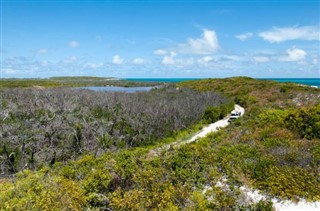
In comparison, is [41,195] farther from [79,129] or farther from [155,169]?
[79,129]

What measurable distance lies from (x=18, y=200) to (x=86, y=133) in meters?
19.5

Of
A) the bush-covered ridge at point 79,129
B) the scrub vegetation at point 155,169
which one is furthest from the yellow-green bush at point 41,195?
the bush-covered ridge at point 79,129

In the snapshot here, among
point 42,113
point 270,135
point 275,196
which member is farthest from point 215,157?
point 42,113

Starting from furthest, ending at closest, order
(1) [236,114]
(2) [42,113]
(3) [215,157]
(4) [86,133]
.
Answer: (1) [236,114]
(2) [42,113]
(4) [86,133]
(3) [215,157]

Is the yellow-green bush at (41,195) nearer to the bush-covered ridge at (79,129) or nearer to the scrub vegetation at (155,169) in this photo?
the scrub vegetation at (155,169)

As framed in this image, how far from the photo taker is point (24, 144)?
23.0 m

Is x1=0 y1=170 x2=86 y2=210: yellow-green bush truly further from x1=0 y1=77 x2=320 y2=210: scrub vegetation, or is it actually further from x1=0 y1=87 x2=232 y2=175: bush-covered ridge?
x1=0 y1=87 x2=232 y2=175: bush-covered ridge

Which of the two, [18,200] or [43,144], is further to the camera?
[43,144]

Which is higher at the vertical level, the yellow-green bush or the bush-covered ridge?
the yellow-green bush

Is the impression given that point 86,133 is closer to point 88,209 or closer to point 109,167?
point 109,167

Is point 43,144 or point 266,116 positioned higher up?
point 266,116

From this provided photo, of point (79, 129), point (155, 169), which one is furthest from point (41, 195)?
point (79, 129)

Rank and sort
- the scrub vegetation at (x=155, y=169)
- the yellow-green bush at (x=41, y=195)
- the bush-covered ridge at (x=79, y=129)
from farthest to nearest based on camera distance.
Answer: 1. the bush-covered ridge at (x=79, y=129)
2. the scrub vegetation at (x=155, y=169)
3. the yellow-green bush at (x=41, y=195)

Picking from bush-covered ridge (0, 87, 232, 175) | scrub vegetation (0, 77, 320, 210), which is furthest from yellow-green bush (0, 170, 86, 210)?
bush-covered ridge (0, 87, 232, 175)
